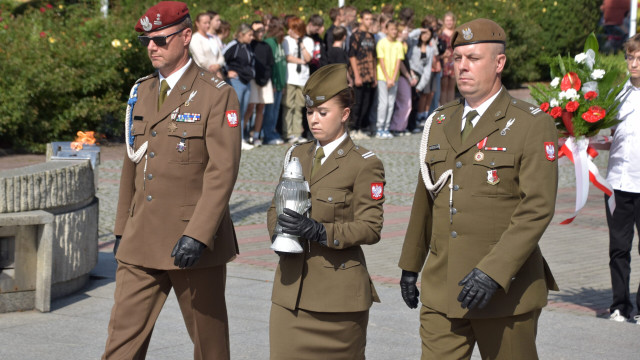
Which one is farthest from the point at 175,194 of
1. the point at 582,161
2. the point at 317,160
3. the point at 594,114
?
the point at 594,114

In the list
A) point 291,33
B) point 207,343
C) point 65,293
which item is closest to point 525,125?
point 207,343

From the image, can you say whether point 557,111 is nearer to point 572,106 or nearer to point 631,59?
point 572,106

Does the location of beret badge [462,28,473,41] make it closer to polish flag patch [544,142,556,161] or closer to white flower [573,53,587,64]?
polish flag patch [544,142,556,161]

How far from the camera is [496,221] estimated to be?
13.4 feet

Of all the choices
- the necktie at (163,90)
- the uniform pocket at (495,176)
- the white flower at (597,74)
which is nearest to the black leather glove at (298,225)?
the uniform pocket at (495,176)

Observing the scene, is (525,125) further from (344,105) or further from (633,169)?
(633,169)

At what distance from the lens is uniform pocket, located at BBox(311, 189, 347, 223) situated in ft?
14.7

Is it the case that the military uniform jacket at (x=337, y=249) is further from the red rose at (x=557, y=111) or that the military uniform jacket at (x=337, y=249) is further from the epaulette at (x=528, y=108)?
the red rose at (x=557, y=111)

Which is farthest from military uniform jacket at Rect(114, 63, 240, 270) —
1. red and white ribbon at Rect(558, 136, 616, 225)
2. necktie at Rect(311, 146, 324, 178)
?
red and white ribbon at Rect(558, 136, 616, 225)

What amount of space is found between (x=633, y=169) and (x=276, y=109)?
10.5 meters

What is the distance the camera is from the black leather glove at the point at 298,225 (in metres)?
4.27

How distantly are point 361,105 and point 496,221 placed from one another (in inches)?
576

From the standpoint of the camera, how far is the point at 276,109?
17156 mm

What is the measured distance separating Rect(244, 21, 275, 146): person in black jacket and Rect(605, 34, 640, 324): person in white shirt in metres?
9.47
